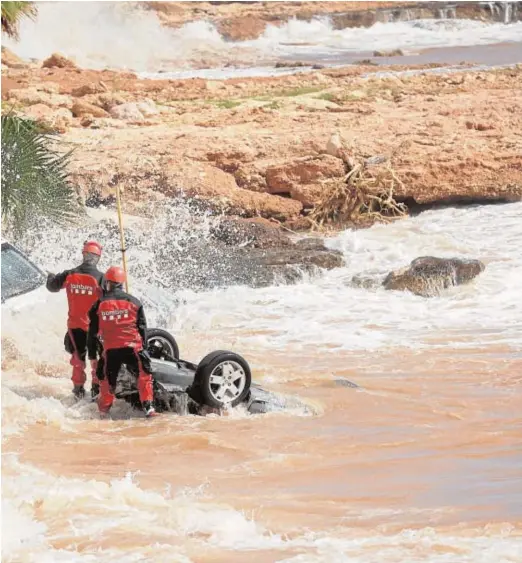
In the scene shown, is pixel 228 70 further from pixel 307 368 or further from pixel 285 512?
pixel 285 512

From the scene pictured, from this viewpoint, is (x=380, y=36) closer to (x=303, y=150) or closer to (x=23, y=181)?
(x=303, y=150)

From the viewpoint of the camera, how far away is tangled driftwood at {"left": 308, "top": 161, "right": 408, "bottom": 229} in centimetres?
1808

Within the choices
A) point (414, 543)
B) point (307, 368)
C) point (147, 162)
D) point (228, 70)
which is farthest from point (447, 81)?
point (414, 543)

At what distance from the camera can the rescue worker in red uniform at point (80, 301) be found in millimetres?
9797

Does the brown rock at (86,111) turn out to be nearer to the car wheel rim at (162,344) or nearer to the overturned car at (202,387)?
the car wheel rim at (162,344)

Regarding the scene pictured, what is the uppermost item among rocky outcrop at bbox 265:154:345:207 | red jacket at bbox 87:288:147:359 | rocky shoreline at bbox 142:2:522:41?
rocky shoreline at bbox 142:2:522:41

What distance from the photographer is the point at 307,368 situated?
11625 millimetres

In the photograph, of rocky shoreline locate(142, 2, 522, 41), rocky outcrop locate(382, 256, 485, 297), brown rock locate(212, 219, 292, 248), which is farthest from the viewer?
rocky shoreline locate(142, 2, 522, 41)

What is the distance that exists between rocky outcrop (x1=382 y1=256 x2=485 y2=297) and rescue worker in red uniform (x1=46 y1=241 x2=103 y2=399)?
5.48m

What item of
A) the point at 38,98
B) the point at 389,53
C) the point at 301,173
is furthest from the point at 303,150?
the point at 389,53

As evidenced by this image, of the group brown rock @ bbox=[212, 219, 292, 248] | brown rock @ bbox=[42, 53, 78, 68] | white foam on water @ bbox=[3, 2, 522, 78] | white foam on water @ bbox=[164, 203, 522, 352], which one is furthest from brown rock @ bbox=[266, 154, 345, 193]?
white foam on water @ bbox=[3, 2, 522, 78]

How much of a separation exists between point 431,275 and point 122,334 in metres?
6.17

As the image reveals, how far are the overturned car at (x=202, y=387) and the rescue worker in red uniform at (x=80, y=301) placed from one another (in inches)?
19.2

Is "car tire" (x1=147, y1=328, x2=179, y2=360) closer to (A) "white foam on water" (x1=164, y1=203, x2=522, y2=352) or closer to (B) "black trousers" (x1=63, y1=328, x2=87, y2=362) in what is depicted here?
(B) "black trousers" (x1=63, y1=328, x2=87, y2=362)
